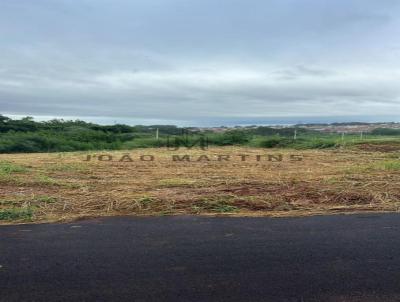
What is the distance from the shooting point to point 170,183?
9.16 m

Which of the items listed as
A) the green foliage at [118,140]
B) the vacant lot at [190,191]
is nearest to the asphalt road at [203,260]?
the vacant lot at [190,191]

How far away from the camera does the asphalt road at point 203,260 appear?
3416 millimetres

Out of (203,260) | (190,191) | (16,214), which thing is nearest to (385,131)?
(190,191)

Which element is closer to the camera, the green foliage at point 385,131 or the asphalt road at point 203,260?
the asphalt road at point 203,260

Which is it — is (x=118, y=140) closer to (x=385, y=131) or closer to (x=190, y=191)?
(x=190, y=191)

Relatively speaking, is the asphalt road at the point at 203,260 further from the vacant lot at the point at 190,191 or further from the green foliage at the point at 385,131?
the green foliage at the point at 385,131

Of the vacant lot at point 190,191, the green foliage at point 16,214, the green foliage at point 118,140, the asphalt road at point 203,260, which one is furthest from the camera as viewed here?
the green foliage at point 118,140

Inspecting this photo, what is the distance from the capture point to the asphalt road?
134 inches

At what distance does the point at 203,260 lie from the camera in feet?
13.6

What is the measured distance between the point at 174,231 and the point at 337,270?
2027mm

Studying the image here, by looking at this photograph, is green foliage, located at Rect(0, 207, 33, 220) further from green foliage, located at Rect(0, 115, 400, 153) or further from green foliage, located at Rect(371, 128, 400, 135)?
green foliage, located at Rect(371, 128, 400, 135)

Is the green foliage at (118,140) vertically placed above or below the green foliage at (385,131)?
below

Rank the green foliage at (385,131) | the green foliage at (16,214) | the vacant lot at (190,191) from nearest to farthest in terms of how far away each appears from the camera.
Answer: the green foliage at (16,214), the vacant lot at (190,191), the green foliage at (385,131)

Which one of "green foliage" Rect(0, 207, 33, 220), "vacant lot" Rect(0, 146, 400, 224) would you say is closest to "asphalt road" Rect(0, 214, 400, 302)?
"green foliage" Rect(0, 207, 33, 220)
